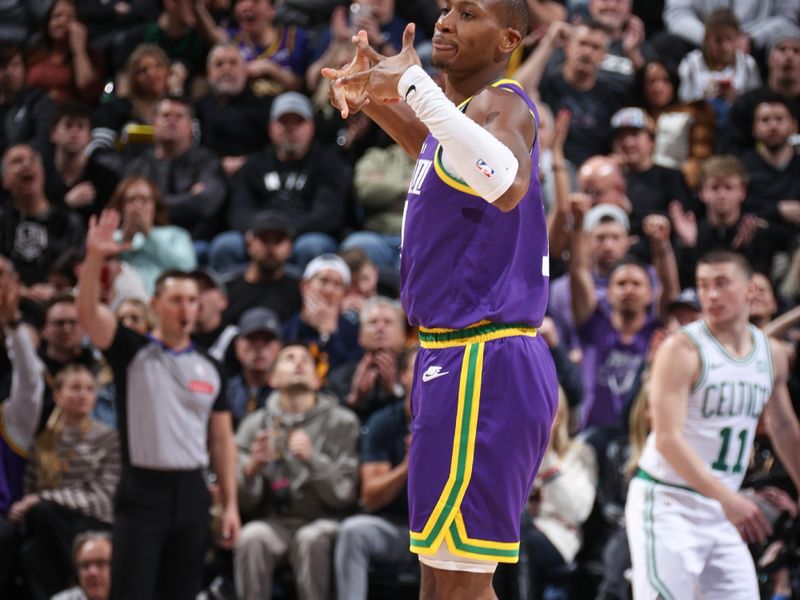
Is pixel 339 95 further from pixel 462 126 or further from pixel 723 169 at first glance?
pixel 723 169

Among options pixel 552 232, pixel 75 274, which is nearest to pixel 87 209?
pixel 75 274

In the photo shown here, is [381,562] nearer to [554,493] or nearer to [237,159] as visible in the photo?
[554,493]

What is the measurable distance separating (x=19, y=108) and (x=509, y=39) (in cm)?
888

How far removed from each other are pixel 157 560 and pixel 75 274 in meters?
3.25

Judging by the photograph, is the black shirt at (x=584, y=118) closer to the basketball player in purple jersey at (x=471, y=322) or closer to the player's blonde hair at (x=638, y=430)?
the player's blonde hair at (x=638, y=430)

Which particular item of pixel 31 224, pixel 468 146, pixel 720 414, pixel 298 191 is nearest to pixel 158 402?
pixel 720 414

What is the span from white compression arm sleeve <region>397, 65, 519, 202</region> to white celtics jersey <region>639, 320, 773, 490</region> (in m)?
2.75

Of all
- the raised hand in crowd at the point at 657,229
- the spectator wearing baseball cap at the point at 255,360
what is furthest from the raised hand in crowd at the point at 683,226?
the spectator wearing baseball cap at the point at 255,360

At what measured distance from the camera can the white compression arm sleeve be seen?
372 centimetres

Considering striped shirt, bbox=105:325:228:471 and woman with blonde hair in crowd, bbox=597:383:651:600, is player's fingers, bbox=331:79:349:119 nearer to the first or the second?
striped shirt, bbox=105:325:228:471

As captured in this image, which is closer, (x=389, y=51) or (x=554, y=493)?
(x=554, y=493)

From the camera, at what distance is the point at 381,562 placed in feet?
25.7

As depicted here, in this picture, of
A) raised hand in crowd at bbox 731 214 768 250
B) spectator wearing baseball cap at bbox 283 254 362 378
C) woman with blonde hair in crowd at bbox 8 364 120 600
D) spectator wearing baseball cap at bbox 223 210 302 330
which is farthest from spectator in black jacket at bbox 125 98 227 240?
raised hand in crowd at bbox 731 214 768 250

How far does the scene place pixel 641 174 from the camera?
10.6 m
